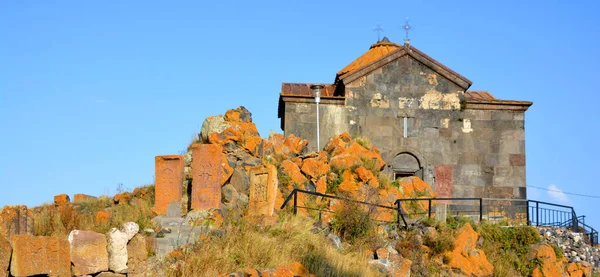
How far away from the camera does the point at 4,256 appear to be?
8.77 meters

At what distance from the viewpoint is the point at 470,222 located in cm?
1811

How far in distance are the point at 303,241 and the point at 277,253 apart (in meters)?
1.18

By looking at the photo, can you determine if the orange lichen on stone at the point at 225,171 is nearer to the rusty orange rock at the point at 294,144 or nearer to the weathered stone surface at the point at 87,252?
the rusty orange rock at the point at 294,144

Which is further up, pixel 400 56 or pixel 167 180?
pixel 400 56

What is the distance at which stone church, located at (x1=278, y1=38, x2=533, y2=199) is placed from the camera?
72.3 feet

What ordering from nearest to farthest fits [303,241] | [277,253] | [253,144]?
[277,253]
[303,241]
[253,144]

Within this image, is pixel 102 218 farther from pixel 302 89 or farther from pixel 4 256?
pixel 302 89

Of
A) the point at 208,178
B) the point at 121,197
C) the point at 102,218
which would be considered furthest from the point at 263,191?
the point at 121,197

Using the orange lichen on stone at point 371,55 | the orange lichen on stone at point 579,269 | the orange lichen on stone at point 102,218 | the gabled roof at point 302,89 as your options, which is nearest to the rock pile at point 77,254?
the orange lichen on stone at point 102,218

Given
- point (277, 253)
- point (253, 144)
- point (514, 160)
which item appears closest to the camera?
point (277, 253)

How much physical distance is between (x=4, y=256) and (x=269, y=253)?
4.23 meters

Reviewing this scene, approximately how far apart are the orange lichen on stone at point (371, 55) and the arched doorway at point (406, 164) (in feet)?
10.0

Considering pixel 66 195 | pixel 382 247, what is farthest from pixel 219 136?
pixel 382 247

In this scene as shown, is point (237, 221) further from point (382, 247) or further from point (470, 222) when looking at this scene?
point (470, 222)
